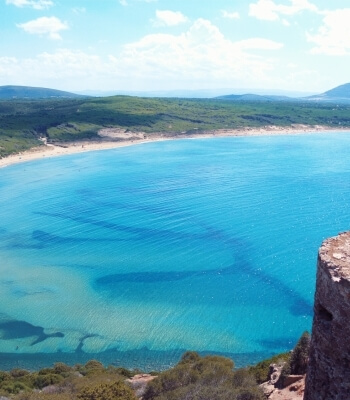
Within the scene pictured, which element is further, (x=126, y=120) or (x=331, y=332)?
(x=126, y=120)

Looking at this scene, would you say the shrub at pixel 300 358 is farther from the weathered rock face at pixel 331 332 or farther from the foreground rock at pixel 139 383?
the weathered rock face at pixel 331 332

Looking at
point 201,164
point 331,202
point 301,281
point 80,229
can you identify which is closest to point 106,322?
point 301,281

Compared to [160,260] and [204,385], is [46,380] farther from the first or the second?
[160,260]

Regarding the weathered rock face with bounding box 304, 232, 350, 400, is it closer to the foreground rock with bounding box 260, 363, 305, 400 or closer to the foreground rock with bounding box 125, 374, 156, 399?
the foreground rock with bounding box 260, 363, 305, 400

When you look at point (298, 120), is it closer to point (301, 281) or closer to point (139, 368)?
point (301, 281)

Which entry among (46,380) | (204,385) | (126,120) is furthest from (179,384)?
(126,120)

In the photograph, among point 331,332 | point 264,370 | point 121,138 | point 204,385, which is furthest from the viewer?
point 121,138

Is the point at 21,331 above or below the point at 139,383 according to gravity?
below

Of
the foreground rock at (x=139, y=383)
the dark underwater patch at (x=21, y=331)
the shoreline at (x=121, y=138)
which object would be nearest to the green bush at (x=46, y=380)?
the foreground rock at (x=139, y=383)
